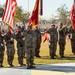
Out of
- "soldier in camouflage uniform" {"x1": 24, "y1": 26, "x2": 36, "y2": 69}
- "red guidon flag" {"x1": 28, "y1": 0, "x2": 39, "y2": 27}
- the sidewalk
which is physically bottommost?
the sidewalk

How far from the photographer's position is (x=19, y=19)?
6581cm

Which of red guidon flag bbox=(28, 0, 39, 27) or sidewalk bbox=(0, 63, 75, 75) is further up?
red guidon flag bbox=(28, 0, 39, 27)

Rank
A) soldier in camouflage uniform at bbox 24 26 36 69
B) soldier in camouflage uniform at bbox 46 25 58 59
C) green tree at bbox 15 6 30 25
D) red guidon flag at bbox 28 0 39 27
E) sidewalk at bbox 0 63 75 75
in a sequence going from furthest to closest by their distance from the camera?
green tree at bbox 15 6 30 25 < soldier in camouflage uniform at bbox 46 25 58 59 < red guidon flag at bbox 28 0 39 27 < soldier in camouflage uniform at bbox 24 26 36 69 < sidewalk at bbox 0 63 75 75

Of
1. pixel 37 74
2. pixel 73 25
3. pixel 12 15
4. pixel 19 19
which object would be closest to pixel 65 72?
pixel 37 74

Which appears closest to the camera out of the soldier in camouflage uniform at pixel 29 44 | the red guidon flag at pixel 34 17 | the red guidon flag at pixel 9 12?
the soldier in camouflage uniform at pixel 29 44

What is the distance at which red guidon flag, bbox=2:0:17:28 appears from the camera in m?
13.2

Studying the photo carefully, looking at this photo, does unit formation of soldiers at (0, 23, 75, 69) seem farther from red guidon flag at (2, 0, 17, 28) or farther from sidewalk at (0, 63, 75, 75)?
sidewalk at (0, 63, 75, 75)

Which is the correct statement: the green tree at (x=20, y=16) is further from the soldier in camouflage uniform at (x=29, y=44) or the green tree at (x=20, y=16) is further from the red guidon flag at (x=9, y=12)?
the soldier in camouflage uniform at (x=29, y=44)

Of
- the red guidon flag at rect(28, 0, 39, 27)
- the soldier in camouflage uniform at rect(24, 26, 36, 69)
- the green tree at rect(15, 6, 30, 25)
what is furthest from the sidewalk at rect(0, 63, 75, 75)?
the green tree at rect(15, 6, 30, 25)

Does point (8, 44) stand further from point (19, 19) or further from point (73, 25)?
point (19, 19)

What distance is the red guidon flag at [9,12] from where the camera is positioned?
13.2m

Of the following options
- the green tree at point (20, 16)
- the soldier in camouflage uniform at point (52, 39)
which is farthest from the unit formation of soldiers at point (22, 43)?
the green tree at point (20, 16)

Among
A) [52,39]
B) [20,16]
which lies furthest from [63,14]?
[52,39]

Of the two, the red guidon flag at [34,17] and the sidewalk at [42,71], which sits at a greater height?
the red guidon flag at [34,17]
